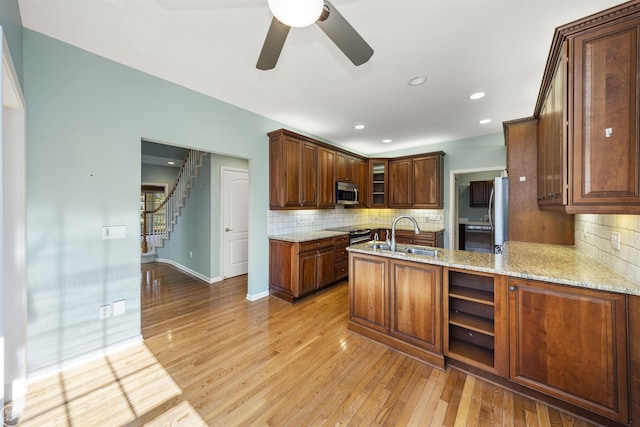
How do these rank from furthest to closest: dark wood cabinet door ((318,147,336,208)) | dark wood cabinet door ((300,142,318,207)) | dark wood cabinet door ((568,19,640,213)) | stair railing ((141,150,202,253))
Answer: stair railing ((141,150,202,253)), dark wood cabinet door ((318,147,336,208)), dark wood cabinet door ((300,142,318,207)), dark wood cabinet door ((568,19,640,213))

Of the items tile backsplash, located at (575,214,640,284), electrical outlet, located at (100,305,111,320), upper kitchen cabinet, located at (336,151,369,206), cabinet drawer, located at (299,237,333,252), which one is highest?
upper kitchen cabinet, located at (336,151,369,206)

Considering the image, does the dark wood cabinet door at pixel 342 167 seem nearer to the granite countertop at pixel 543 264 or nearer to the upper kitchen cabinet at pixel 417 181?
the upper kitchen cabinet at pixel 417 181

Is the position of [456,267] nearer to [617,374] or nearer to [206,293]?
[617,374]

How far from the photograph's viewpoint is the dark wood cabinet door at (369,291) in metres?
2.43

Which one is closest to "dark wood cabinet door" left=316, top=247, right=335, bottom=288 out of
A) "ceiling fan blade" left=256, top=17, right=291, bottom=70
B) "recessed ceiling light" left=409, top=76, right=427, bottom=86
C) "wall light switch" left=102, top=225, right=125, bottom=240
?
"wall light switch" left=102, top=225, right=125, bottom=240

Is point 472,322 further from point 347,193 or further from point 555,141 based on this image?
point 347,193

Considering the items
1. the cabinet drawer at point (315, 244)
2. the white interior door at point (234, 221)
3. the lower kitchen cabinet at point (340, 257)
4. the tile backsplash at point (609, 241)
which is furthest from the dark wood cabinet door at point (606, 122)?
the white interior door at point (234, 221)

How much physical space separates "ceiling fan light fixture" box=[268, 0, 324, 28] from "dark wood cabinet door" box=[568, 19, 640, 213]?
1.56 m

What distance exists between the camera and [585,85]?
142 centimetres

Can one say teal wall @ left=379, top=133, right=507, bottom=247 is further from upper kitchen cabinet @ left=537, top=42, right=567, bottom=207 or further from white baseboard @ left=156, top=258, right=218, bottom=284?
white baseboard @ left=156, top=258, right=218, bottom=284

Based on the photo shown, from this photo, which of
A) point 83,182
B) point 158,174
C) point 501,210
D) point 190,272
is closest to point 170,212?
point 190,272

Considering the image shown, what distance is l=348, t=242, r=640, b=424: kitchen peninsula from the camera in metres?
1.47

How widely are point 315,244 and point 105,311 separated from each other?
2.51 meters

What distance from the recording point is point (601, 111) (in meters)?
1.38
